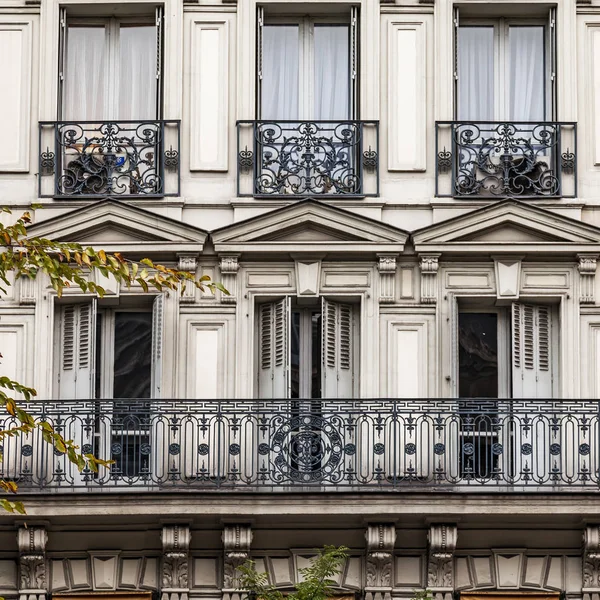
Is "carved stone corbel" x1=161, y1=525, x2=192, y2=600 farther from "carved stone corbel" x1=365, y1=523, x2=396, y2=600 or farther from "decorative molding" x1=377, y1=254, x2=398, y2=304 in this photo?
"decorative molding" x1=377, y1=254, x2=398, y2=304

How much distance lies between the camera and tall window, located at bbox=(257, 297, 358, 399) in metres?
27.4

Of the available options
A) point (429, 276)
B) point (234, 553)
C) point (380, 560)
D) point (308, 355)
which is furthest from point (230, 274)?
point (380, 560)

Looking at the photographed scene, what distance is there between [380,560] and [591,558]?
2.44 m

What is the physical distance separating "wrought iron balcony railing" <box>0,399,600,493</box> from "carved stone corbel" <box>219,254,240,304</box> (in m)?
1.46

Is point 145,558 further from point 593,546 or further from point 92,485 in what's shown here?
point 593,546

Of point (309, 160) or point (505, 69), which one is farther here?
point (505, 69)

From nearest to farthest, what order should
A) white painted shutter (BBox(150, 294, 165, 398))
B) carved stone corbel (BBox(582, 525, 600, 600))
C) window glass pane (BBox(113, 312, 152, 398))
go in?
carved stone corbel (BBox(582, 525, 600, 600)) → white painted shutter (BBox(150, 294, 165, 398)) → window glass pane (BBox(113, 312, 152, 398))

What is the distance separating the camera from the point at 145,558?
26.4 meters

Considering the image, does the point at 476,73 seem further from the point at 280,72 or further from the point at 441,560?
the point at 441,560

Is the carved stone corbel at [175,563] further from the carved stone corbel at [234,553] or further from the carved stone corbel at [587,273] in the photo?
the carved stone corbel at [587,273]

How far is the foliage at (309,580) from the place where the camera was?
77.8 feet

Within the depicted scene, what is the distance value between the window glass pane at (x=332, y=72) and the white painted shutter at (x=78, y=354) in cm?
378

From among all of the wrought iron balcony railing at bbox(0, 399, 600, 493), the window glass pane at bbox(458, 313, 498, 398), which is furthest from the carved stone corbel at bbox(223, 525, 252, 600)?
the window glass pane at bbox(458, 313, 498, 398)

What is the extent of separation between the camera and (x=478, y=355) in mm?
27594
